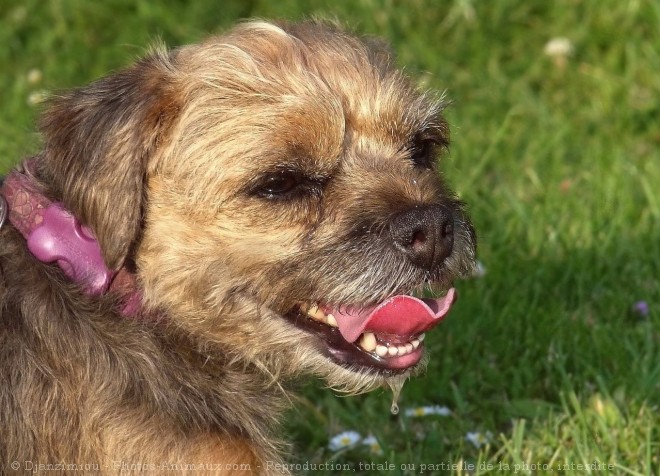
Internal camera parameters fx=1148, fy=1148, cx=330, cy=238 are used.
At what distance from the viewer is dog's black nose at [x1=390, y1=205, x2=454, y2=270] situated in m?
3.53

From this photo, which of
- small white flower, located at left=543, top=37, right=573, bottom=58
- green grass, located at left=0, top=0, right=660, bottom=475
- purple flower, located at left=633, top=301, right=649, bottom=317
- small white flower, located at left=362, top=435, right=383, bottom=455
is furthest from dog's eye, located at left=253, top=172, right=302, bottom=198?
small white flower, located at left=543, top=37, right=573, bottom=58

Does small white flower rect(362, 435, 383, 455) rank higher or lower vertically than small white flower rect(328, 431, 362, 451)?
higher

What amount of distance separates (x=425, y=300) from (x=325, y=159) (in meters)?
0.59

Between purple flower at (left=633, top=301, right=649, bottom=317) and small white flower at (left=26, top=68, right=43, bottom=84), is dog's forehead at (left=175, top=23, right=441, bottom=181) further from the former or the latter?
small white flower at (left=26, top=68, right=43, bottom=84)

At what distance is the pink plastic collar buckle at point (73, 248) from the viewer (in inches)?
139

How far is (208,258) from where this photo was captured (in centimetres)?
362

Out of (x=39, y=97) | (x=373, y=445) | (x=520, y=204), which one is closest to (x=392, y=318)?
(x=373, y=445)

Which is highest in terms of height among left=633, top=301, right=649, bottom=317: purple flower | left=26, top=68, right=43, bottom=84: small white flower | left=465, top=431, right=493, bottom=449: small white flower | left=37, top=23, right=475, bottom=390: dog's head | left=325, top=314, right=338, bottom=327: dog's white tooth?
left=37, top=23, right=475, bottom=390: dog's head

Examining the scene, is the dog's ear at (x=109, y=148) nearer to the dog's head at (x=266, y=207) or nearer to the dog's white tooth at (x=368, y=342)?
the dog's head at (x=266, y=207)

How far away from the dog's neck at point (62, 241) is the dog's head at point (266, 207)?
0.07 metres

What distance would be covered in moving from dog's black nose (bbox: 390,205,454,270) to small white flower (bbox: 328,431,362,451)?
3.80 ft

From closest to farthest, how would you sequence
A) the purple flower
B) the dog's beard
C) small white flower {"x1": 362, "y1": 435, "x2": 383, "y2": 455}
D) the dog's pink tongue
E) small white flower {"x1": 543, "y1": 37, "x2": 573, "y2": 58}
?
the dog's beard < the dog's pink tongue < small white flower {"x1": 362, "y1": 435, "x2": 383, "y2": 455} < the purple flower < small white flower {"x1": 543, "y1": 37, "x2": 573, "y2": 58}

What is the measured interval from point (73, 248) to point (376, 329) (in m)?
1.00

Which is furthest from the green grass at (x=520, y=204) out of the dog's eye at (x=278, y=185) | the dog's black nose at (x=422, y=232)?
the dog's eye at (x=278, y=185)
